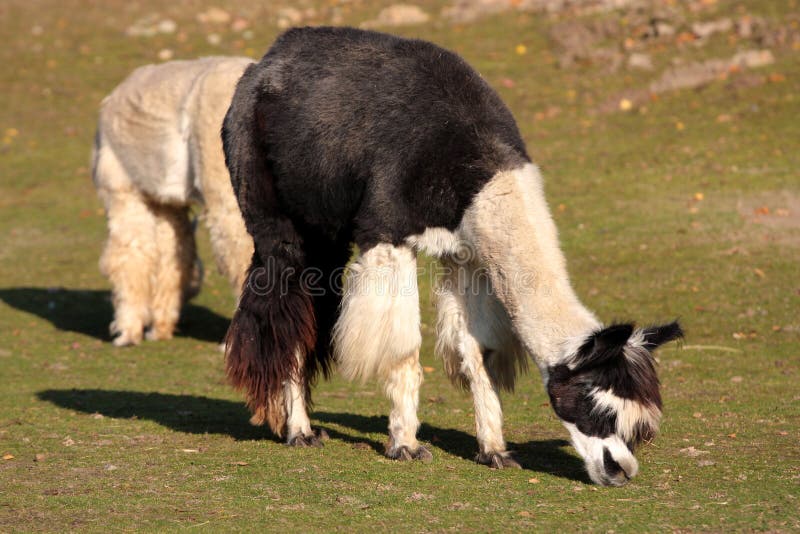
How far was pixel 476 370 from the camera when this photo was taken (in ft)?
22.3

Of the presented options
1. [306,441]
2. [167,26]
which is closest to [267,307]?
[306,441]

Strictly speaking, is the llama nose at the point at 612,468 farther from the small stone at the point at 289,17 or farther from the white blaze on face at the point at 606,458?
the small stone at the point at 289,17

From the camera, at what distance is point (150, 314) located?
497 inches

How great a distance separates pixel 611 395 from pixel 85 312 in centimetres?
970

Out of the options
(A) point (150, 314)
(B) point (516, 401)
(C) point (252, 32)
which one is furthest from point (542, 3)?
(B) point (516, 401)

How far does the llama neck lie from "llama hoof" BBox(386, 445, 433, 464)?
1.13 meters

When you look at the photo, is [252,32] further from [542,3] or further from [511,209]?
[511,209]

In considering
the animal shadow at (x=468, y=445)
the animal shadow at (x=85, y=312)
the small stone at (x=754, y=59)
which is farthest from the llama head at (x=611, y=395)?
the small stone at (x=754, y=59)

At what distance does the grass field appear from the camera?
5945 mm

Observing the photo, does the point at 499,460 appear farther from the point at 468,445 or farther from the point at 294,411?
the point at 294,411

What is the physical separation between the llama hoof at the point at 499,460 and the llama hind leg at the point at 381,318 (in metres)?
0.38

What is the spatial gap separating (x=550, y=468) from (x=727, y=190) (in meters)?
9.40

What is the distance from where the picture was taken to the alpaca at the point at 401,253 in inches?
237

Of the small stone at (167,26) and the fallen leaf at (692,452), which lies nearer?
the fallen leaf at (692,452)
